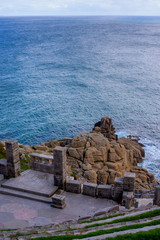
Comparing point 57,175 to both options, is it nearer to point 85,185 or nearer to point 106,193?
point 85,185

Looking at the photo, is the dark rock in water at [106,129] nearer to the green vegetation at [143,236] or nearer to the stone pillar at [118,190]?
the stone pillar at [118,190]

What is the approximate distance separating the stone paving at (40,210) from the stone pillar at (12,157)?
6.02 ft

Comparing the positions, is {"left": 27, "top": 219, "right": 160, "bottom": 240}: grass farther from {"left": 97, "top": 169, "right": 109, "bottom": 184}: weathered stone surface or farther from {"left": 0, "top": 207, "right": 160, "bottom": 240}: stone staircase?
{"left": 97, "top": 169, "right": 109, "bottom": 184}: weathered stone surface

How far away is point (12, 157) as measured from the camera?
1705 cm

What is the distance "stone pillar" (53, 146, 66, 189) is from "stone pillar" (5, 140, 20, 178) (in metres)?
3.03

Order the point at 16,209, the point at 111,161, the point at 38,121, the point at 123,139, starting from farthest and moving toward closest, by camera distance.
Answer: the point at 38,121 < the point at 123,139 < the point at 111,161 < the point at 16,209

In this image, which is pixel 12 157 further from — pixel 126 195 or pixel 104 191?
pixel 126 195

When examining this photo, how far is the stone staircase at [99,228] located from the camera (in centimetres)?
1034

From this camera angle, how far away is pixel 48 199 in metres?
A: 15.7

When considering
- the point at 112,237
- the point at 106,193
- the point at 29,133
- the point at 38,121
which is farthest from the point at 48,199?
the point at 38,121

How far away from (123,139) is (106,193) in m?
22.9

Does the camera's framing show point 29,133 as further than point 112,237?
Yes

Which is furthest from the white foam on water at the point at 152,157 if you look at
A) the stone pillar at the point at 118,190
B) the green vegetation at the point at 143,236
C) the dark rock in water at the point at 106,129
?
the green vegetation at the point at 143,236

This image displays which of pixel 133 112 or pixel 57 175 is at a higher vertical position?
pixel 57 175
